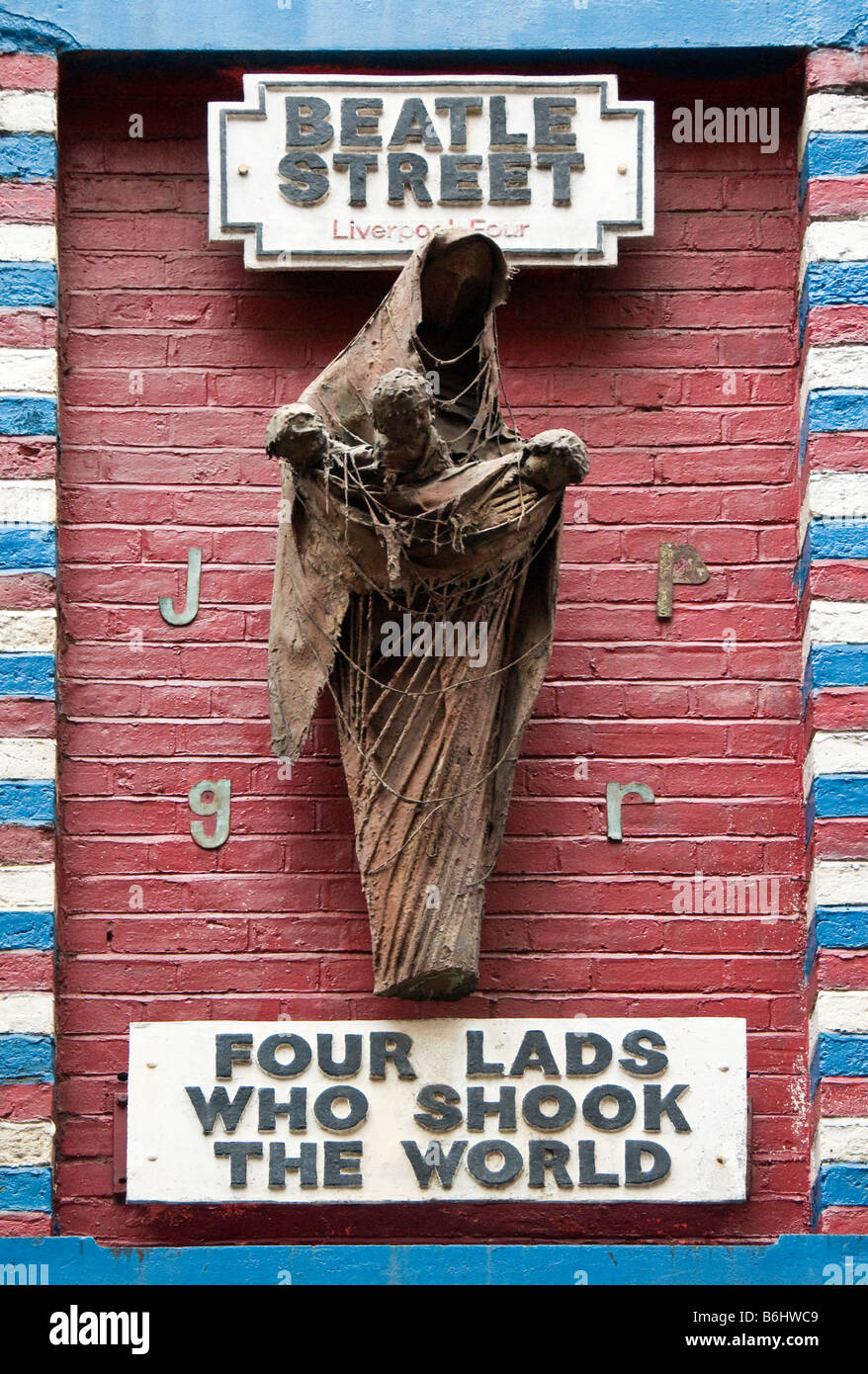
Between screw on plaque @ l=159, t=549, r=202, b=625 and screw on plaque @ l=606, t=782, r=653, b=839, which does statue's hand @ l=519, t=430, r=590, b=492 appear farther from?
screw on plaque @ l=159, t=549, r=202, b=625

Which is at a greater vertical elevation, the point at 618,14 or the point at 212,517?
the point at 618,14

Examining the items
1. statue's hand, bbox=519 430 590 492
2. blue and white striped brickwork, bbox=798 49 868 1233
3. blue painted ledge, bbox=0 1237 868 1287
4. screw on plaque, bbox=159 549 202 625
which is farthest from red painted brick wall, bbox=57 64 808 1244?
statue's hand, bbox=519 430 590 492

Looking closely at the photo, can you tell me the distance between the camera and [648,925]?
271 inches

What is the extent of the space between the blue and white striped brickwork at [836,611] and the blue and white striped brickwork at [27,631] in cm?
192

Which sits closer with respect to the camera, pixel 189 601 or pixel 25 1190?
pixel 25 1190

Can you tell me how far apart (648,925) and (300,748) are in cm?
101

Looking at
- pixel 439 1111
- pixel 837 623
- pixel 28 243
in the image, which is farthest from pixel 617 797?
pixel 28 243

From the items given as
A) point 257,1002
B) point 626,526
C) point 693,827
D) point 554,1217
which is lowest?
point 554,1217

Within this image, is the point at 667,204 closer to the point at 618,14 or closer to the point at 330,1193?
the point at 618,14

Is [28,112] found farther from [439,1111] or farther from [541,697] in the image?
[439,1111]

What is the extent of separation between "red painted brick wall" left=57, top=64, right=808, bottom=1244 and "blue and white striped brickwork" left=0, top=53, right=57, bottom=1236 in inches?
6.3

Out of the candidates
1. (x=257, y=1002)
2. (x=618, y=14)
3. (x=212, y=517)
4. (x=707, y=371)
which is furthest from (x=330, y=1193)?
(x=618, y=14)

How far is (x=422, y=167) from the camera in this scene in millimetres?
7285

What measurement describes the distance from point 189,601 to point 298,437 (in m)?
0.92
